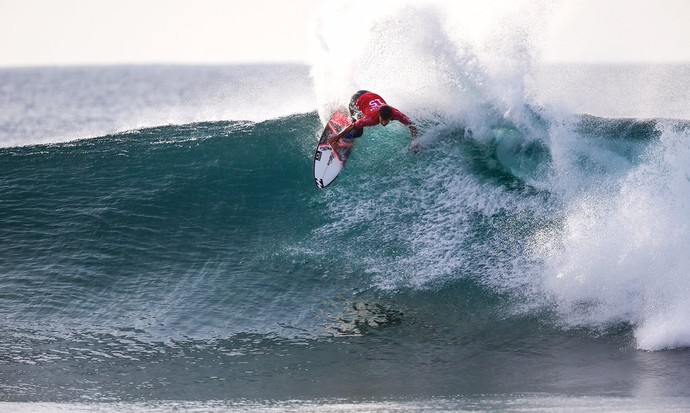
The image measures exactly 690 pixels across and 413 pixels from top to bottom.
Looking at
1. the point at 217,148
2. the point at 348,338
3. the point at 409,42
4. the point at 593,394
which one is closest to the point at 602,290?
the point at 593,394

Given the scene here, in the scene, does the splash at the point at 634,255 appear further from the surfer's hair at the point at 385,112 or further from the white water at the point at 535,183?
the surfer's hair at the point at 385,112

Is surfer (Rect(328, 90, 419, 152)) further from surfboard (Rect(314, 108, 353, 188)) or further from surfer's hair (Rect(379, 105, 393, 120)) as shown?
surfboard (Rect(314, 108, 353, 188))

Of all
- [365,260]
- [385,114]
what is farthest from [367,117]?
[365,260]

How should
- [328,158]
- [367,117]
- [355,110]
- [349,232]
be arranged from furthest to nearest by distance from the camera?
[328,158] < [355,110] < [367,117] < [349,232]

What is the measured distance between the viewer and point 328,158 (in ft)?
37.2

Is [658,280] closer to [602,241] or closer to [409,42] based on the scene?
[602,241]

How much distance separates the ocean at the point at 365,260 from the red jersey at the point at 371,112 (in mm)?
1059

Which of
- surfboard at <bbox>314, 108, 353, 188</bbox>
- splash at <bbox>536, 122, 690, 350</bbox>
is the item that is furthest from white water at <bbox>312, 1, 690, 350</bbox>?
surfboard at <bbox>314, 108, 353, 188</bbox>

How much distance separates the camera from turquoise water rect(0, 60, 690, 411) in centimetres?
700

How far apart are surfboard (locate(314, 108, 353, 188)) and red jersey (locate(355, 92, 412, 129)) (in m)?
0.77

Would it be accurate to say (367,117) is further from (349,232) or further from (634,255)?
(634,255)

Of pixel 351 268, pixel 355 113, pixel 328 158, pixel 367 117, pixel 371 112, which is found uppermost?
pixel 355 113

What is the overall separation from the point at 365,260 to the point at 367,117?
2163 millimetres

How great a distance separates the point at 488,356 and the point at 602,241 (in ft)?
7.72
